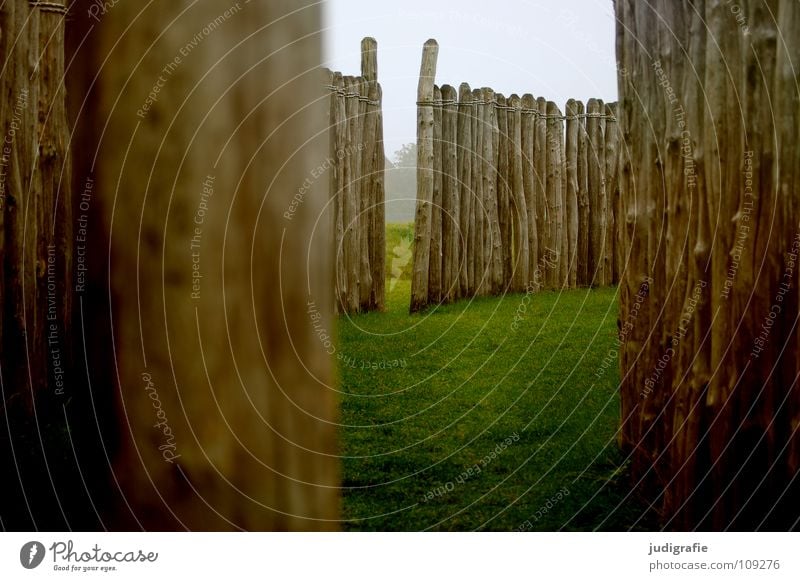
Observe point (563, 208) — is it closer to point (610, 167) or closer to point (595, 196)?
point (595, 196)

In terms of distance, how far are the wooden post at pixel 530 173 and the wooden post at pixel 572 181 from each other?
0.57m

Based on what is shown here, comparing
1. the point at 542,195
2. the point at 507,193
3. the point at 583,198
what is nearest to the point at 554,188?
the point at 542,195

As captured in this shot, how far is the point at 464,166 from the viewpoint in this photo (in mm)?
7973

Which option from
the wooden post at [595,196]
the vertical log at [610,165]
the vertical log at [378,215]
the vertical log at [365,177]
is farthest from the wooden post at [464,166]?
the vertical log at [610,165]

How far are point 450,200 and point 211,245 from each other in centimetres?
681

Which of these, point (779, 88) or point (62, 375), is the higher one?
point (779, 88)

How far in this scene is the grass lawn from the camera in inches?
122

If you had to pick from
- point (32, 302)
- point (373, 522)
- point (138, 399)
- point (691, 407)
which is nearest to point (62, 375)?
point (32, 302)

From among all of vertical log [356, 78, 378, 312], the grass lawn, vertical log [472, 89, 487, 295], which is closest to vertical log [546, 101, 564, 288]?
vertical log [472, 89, 487, 295]

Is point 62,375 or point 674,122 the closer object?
point 674,122

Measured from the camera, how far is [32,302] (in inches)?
163

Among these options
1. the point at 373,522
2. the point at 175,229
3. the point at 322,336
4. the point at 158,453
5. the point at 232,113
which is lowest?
the point at 373,522

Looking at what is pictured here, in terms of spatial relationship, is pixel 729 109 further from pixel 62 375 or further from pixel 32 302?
pixel 62 375

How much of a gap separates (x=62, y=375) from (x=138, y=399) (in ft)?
12.4
